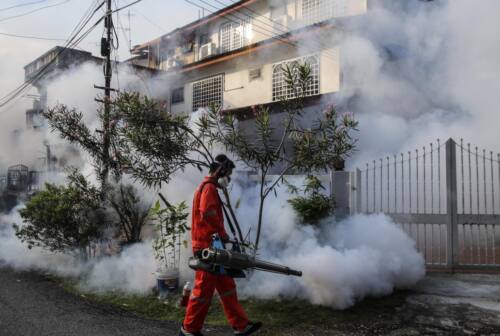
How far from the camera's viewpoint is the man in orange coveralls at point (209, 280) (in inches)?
143

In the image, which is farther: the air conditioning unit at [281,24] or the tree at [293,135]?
the air conditioning unit at [281,24]

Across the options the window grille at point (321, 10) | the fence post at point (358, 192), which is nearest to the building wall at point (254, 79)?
the window grille at point (321, 10)

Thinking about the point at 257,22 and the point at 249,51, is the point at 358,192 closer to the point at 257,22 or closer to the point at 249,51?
the point at 249,51

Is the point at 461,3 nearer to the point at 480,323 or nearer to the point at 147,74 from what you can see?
the point at 480,323

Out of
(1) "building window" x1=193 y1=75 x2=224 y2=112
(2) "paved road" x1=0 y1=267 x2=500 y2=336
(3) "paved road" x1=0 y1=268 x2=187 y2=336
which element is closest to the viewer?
(2) "paved road" x1=0 y1=267 x2=500 y2=336

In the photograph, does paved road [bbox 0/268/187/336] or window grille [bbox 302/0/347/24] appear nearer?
paved road [bbox 0/268/187/336]

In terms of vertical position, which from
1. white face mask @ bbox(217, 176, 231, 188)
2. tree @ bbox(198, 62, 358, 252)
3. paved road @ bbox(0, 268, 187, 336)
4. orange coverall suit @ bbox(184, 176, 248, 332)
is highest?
tree @ bbox(198, 62, 358, 252)

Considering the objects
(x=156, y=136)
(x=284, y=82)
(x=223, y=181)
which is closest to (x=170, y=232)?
(x=156, y=136)

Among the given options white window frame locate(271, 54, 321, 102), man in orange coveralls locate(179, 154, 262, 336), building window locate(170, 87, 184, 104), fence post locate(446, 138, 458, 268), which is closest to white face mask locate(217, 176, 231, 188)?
man in orange coveralls locate(179, 154, 262, 336)

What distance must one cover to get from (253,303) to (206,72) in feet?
44.7

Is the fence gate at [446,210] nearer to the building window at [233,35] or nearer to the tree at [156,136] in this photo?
the tree at [156,136]

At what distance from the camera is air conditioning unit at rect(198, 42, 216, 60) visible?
17281 mm

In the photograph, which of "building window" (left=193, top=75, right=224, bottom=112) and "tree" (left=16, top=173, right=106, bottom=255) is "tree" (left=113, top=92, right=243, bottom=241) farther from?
"building window" (left=193, top=75, right=224, bottom=112)

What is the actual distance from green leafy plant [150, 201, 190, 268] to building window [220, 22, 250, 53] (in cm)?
1187
